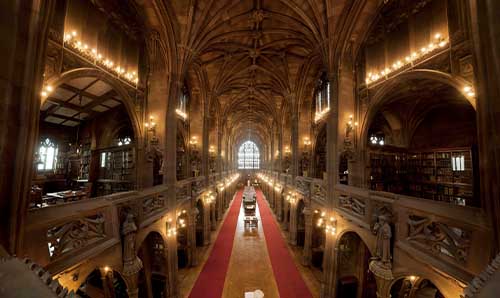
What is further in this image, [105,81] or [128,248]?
[105,81]

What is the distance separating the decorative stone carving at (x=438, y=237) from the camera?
318 cm

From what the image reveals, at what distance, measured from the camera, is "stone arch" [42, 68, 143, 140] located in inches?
217

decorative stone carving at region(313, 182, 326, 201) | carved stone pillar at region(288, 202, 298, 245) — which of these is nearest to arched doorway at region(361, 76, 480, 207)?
Answer: decorative stone carving at region(313, 182, 326, 201)

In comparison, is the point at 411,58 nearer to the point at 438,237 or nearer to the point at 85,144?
the point at 438,237

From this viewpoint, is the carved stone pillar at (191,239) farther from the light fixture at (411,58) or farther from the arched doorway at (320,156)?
the light fixture at (411,58)

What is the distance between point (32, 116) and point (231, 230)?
49.2ft

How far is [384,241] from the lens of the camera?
4.41 meters

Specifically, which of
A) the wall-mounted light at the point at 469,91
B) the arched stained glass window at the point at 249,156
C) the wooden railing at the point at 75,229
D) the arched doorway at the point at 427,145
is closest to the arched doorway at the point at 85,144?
the wooden railing at the point at 75,229

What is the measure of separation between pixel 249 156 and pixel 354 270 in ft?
125

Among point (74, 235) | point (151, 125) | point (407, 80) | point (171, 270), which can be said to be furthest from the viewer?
point (151, 125)

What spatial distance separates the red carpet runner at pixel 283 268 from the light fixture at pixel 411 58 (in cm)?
972

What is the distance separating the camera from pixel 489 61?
2623 millimetres

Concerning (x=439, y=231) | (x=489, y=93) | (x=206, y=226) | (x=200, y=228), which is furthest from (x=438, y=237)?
(x=200, y=228)

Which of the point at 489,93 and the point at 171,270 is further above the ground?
the point at 489,93
